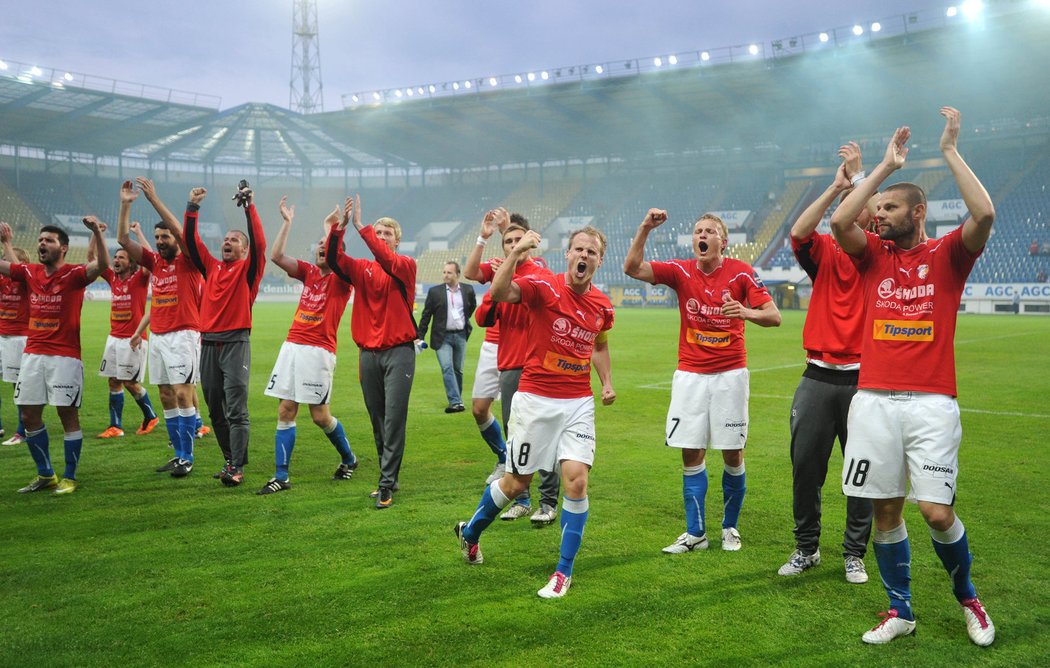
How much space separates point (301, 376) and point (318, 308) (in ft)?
2.18

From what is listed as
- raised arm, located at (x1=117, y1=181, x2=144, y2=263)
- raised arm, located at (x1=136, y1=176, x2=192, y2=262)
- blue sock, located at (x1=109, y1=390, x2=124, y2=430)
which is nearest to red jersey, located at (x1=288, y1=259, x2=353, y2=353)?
raised arm, located at (x1=136, y1=176, x2=192, y2=262)

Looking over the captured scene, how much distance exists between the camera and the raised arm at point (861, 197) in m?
4.04

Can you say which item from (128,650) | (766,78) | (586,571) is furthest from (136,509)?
(766,78)

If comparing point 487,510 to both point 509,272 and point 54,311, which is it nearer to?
point 509,272

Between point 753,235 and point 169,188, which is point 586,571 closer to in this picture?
point 753,235

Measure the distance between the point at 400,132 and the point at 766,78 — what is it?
26812 mm

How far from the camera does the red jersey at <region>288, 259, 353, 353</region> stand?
7.77 m

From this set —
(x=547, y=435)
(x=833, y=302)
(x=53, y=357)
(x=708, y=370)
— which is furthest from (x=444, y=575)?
(x=53, y=357)

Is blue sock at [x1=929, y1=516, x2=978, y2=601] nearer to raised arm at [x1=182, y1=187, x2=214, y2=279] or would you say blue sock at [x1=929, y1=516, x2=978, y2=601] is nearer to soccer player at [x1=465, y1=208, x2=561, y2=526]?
soccer player at [x1=465, y1=208, x2=561, y2=526]

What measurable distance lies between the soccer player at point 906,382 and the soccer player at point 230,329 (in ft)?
18.2

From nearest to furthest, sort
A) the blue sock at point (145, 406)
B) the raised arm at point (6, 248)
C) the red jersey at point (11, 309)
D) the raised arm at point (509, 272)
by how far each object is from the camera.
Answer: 1. the raised arm at point (509, 272)
2. the raised arm at point (6, 248)
3. the blue sock at point (145, 406)
4. the red jersey at point (11, 309)

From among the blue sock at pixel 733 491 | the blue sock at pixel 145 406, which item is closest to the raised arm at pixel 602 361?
the blue sock at pixel 733 491

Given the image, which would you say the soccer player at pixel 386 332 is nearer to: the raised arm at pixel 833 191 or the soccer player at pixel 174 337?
the soccer player at pixel 174 337

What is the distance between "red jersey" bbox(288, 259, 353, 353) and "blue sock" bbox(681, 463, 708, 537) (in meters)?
3.74
